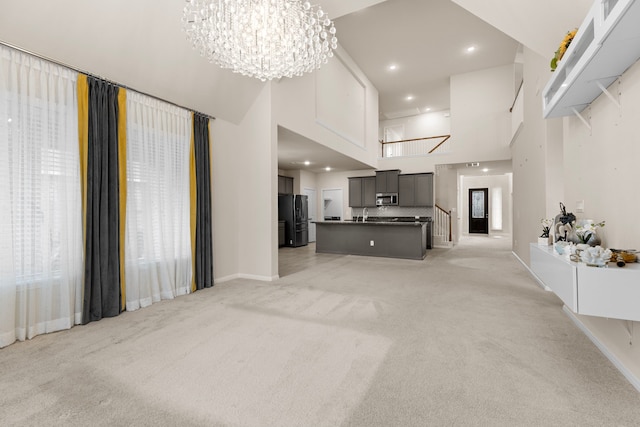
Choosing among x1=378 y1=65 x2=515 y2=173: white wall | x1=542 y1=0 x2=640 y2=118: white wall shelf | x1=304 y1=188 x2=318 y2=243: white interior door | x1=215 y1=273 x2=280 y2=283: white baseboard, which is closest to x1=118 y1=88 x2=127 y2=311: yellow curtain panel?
x1=215 y1=273 x2=280 y2=283: white baseboard

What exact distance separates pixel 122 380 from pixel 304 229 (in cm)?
753

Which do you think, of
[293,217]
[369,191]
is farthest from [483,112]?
[293,217]

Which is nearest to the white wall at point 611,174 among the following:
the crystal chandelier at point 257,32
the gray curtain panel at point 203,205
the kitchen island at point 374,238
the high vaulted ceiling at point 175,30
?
the high vaulted ceiling at point 175,30

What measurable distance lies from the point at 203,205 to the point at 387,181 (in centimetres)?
660

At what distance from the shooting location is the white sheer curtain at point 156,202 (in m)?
3.33

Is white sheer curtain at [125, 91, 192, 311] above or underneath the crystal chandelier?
underneath

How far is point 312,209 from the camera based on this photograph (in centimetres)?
1088

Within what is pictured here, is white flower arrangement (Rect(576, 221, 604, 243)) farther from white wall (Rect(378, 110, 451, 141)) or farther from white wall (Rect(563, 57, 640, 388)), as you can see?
white wall (Rect(378, 110, 451, 141))

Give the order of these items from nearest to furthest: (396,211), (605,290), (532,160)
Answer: (605,290), (532,160), (396,211)

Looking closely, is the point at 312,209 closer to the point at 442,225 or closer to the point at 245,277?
the point at 442,225

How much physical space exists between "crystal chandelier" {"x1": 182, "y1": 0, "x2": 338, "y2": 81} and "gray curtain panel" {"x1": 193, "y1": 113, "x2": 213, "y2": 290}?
4.09 ft

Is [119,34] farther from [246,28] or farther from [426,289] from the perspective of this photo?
[426,289]

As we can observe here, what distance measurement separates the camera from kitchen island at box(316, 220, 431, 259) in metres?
6.60

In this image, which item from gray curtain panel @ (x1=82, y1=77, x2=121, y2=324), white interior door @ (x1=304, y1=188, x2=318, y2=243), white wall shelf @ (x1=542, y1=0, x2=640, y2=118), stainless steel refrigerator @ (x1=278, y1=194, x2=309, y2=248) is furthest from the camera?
white interior door @ (x1=304, y1=188, x2=318, y2=243)
